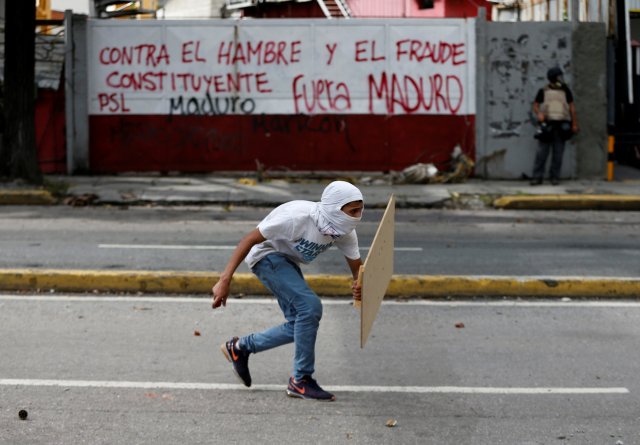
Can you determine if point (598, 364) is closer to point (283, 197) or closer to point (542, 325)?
point (542, 325)

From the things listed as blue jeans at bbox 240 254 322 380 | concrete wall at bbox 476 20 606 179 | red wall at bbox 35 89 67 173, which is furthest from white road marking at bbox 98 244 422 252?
red wall at bbox 35 89 67 173

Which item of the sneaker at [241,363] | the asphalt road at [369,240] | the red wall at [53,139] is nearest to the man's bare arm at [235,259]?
the sneaker at [241,363]

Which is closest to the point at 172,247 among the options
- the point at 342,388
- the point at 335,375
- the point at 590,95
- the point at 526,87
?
Result: the point at 335,375

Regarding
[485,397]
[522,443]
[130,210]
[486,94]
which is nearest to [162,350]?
[485,397]

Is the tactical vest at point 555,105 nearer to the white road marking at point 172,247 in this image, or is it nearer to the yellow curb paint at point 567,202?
the yellow curb paint at point 567,202

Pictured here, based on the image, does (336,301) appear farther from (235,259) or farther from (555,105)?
(555,105)

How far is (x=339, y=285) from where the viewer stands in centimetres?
925

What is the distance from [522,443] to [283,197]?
1110 centimetres

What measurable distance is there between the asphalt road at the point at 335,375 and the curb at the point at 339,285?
0.65 ft

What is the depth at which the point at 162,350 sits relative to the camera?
24.7 ft

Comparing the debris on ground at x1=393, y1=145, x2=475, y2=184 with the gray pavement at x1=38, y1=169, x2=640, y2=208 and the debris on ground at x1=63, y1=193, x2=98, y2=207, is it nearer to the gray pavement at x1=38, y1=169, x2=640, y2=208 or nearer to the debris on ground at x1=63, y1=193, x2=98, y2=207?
the gray pavement at x1=38, y1=169, x2=640, y2=208

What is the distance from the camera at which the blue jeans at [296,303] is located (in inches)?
249

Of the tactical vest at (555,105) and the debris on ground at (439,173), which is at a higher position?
the tactical vest at (555,105)

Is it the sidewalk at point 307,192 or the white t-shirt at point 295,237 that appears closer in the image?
the white t-shirt at point 295,237
